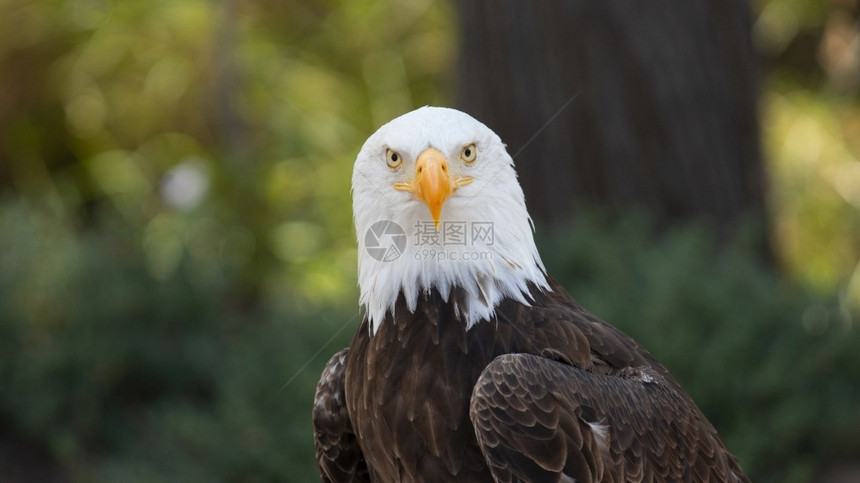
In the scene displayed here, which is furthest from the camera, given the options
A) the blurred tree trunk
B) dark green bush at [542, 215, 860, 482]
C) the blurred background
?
the blurred tree trunk

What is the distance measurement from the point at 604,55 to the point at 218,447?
333cm

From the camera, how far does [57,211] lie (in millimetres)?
7723

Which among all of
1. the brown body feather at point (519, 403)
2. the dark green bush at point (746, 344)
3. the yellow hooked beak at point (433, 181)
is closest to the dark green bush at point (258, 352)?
the dark green bush at point (746, 344)

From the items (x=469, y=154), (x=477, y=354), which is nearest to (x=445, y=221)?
(x=469, y=154)

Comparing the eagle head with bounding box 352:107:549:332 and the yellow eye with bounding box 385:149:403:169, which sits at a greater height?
the yellow eye with bounding box 385:149:403:169

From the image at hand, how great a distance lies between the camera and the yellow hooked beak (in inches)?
103

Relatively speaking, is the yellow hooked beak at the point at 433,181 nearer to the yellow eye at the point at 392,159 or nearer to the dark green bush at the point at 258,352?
the yellow eye at the point at 392,159

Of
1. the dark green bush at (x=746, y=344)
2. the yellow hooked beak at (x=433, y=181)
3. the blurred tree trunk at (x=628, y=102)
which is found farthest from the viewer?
the blurred tree trunk at (x=628, y=102)

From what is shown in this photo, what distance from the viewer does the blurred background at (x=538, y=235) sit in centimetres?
521

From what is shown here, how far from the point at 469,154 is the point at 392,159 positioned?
212 millimetres

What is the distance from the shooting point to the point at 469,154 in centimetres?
278

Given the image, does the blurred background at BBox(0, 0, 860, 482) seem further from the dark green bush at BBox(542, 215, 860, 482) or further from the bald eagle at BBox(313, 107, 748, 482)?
the bald eagle at BBox(313, 107, 748, 482)

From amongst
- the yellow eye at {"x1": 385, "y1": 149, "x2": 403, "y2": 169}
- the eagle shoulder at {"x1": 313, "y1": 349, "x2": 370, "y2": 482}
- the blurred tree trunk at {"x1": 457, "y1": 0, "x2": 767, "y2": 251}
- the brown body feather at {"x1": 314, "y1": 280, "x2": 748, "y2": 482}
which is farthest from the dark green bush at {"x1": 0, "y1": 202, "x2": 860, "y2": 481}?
the yellow eye at {"x1": 385, "y1": 149, "x2": 403, "y2": 169}

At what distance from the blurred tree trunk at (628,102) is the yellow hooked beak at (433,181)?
12.7 ft
